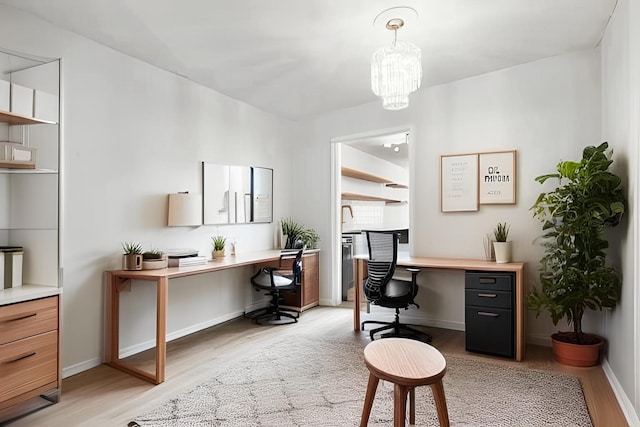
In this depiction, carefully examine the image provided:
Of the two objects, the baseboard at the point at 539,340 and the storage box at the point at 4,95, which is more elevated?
the storage box at the point at 4,95

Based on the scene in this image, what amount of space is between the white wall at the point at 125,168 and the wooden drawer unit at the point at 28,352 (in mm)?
509

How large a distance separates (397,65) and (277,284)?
2437 mm

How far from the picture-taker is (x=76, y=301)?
9.54ft

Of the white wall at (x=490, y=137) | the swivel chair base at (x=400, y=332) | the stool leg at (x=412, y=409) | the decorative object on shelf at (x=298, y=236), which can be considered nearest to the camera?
the stool leg at (x=412, y=409)

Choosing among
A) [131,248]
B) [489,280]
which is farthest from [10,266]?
[489,280]

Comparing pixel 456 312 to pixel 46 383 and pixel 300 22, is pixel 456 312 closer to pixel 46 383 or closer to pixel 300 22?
pixel 300 22

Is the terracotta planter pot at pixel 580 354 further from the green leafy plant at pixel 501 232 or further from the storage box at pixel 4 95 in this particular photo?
the storage box at pixel 4 95

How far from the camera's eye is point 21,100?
2.36 metres

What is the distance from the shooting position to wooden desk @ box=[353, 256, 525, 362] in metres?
3.16

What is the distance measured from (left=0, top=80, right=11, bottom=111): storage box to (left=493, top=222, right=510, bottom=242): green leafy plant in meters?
3.87

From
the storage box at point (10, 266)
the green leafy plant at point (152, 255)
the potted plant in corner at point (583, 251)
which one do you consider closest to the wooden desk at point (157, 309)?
the green leafy plant at point (152, 255)

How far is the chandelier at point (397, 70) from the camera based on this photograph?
2.70 meters

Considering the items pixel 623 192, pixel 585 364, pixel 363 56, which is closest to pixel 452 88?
pixel 363 56

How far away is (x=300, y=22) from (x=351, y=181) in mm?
3796
